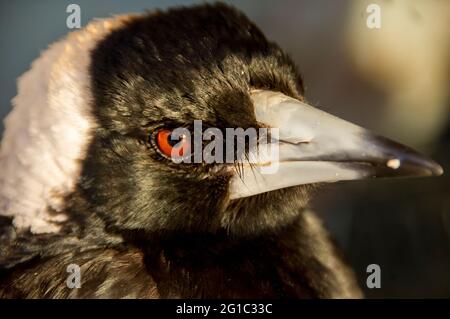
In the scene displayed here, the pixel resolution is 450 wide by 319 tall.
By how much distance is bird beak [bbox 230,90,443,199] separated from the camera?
1126 millimetres

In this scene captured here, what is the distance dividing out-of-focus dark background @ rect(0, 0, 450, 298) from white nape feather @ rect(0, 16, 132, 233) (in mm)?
873

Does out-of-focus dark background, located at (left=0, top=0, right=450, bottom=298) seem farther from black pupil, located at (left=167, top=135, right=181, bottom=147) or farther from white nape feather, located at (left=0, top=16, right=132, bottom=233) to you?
black pupil, located at (left=167, top=135, right=181, bottom=147)

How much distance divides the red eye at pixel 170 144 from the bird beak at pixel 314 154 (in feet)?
0.37

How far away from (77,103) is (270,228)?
1.40 ft

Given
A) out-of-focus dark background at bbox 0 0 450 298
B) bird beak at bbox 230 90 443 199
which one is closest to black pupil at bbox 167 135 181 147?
bird beak at bbox 230 90 443 199

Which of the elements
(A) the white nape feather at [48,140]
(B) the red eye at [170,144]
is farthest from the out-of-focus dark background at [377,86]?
(B) the red eye at [170,144]

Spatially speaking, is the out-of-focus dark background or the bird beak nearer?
the bird beak

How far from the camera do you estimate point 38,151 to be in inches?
48.0

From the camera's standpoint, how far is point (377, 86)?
2.77m

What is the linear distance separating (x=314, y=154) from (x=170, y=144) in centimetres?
25

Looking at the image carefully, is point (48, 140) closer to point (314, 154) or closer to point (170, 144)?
point (170, 144)

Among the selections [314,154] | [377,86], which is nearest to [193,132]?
[314,154]
